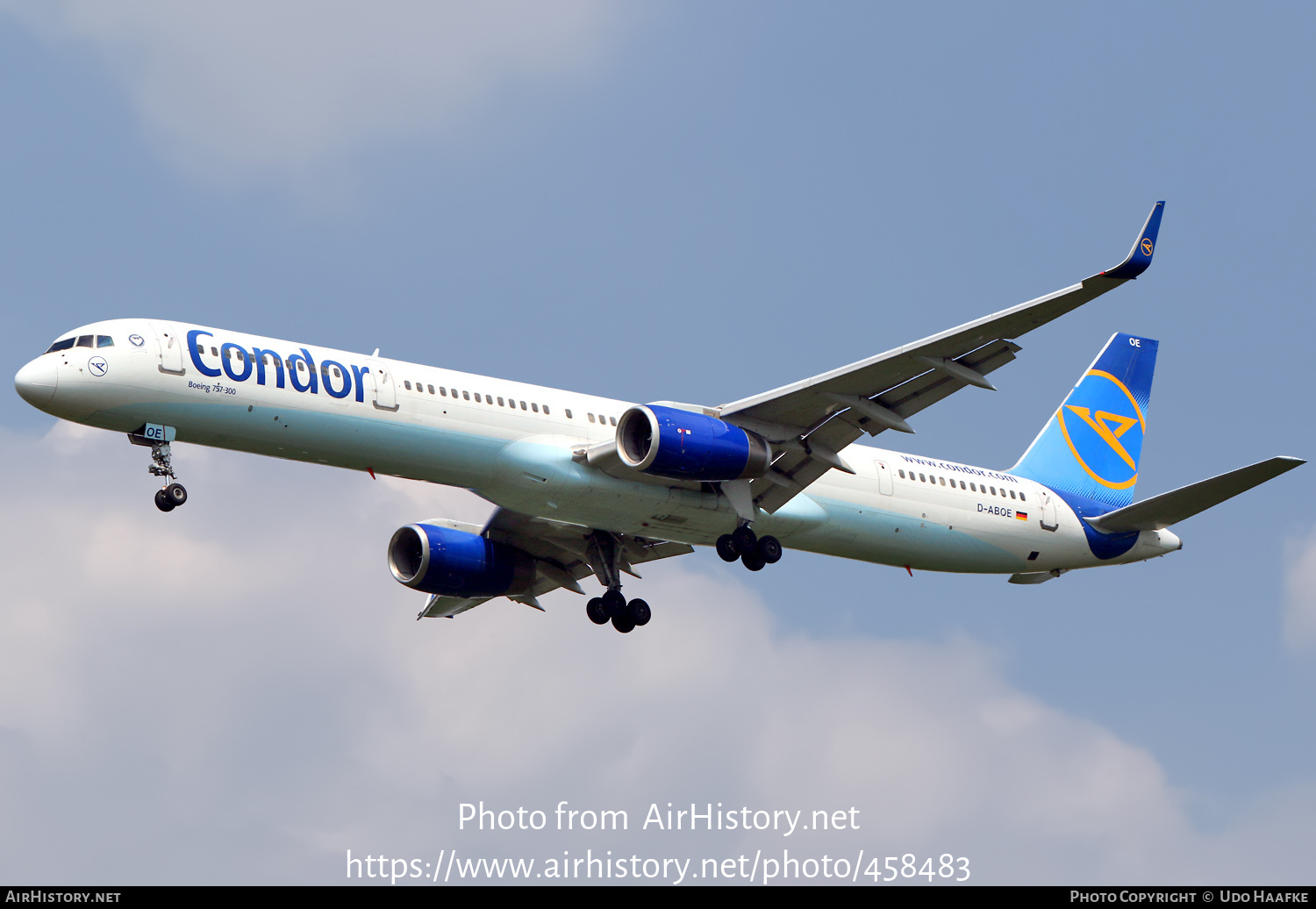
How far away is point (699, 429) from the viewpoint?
3631 centimetres

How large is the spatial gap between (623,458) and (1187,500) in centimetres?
1608

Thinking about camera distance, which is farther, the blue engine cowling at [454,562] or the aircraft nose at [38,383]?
the blue engine cowling at [454,562]

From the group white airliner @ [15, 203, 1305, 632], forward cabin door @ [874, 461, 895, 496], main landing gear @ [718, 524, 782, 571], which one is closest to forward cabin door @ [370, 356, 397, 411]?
white airliner @ [15, 203, 1305, 632]

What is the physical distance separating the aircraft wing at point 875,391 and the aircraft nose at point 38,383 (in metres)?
14.5

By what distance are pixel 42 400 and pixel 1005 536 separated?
24492mm

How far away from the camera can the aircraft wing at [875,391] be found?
33.8 metres

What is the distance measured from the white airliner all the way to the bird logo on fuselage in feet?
2.73

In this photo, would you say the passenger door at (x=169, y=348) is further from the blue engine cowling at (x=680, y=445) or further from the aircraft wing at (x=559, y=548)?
the aircraft wing at (x=559, y=548)

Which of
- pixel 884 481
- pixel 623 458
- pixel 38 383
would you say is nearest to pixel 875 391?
pixel 884 481

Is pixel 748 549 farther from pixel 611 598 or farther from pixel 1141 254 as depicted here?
pixel 1141 254

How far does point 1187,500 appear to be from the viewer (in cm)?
4278

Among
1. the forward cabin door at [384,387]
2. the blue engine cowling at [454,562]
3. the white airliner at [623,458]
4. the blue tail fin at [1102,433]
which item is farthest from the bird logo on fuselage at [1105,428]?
the forward cabin door at [384,387]
